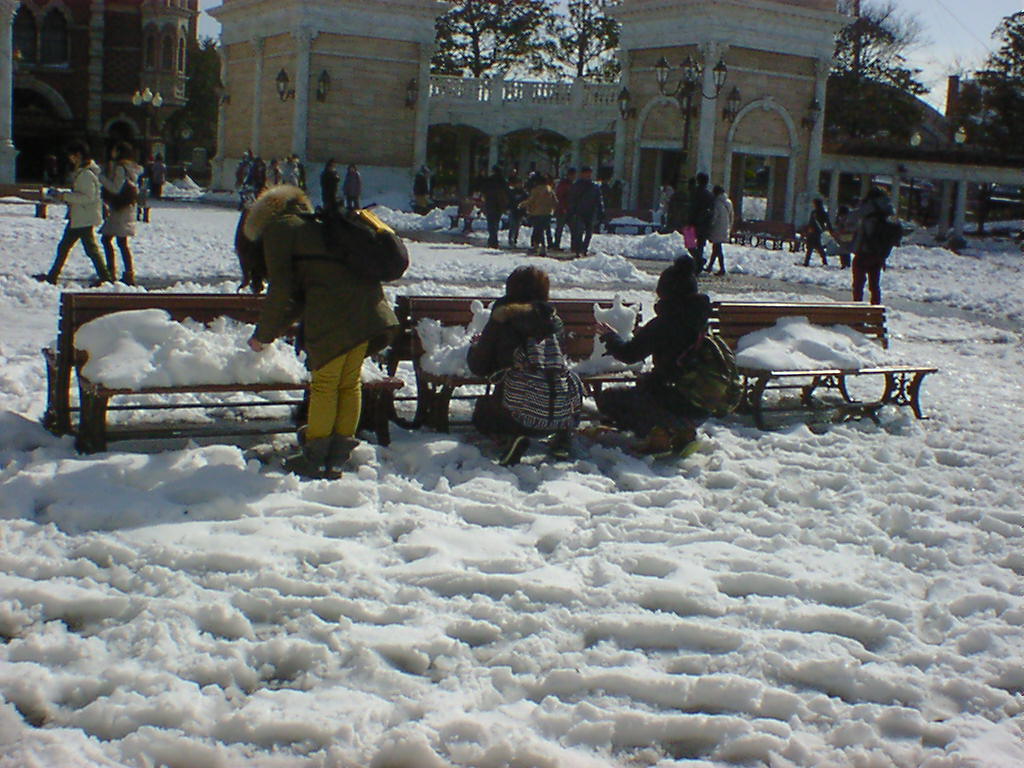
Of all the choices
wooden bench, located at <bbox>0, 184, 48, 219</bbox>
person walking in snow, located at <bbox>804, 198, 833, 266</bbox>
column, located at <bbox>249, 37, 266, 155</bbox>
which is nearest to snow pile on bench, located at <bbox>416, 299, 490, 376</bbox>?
person walking in snow, located at <bbox>804, 198, 833, 266</bbox>

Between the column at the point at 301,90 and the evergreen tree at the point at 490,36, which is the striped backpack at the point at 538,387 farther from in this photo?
the evergreen tree at the point at 490,36

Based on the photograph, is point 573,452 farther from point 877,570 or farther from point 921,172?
point 921,172

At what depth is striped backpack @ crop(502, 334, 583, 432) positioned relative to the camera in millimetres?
6465

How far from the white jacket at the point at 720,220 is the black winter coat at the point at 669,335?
481 inches

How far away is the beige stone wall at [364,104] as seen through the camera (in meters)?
36.2

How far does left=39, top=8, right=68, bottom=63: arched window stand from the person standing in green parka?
5028 cm

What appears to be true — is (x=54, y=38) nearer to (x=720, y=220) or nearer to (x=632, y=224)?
(x=632, y=224)

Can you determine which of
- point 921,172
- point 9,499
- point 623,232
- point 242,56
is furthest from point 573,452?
point 921,172

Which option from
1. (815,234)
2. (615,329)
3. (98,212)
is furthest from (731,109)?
(615,329)

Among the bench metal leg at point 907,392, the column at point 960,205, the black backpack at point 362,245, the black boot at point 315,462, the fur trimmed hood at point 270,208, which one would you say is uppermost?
the column at point 960,205

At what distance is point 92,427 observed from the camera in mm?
6027

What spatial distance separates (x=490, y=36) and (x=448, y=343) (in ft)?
152

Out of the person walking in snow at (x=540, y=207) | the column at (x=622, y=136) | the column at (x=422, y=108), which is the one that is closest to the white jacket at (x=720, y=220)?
the person walking in snow at (x=540, y=207)

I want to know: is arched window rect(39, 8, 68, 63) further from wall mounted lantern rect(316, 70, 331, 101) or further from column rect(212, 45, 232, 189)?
wall mounted lantern rect(316, 70, 331, 101)
